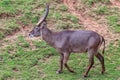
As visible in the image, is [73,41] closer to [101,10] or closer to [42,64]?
[42,64]

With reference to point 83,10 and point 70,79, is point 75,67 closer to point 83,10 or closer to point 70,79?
point 70,79

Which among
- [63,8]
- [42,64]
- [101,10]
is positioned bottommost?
[42,64]

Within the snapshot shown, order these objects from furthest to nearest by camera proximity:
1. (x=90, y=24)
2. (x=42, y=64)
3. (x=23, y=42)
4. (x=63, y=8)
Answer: (x=63, y=8), (x=90, y=24), (x=23, y=42), (x=42, y=64)

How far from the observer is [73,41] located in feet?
33.8

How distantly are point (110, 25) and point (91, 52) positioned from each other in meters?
3.78

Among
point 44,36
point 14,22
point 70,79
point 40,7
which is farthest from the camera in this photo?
point 40,7

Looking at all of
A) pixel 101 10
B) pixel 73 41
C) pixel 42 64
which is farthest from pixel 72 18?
pixel 73 41

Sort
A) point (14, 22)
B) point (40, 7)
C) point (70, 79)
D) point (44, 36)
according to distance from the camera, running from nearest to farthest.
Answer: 1. point (70, 79)
2. point (44, 36)
3. point (14, 22)
4. point (40, 7)

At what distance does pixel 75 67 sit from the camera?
10898mm

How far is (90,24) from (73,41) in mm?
3338

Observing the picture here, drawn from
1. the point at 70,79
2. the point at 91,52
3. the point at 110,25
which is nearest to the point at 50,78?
the point at 70,79

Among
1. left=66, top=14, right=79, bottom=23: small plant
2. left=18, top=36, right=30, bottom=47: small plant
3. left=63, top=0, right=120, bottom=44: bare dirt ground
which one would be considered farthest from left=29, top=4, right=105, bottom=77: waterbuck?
left=66, top=14, right=79, bottom=23: small plant

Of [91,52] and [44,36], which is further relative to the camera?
[44,36]

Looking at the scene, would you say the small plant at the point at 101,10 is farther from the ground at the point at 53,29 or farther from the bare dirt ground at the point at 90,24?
the bare dirt ground at the point at 90,24
